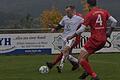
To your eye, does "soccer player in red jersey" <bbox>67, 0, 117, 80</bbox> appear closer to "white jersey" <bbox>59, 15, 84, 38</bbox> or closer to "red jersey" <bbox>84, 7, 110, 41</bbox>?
"red jersey" <bbox>84, 7, 110, 41</bbox>

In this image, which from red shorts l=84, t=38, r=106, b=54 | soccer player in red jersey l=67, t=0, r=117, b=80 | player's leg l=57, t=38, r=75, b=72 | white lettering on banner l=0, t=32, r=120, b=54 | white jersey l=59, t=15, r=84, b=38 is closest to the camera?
soccer player in red jersey l=67, t=0, r=117, b=80

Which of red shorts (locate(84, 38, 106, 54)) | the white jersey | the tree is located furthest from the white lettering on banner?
the tree

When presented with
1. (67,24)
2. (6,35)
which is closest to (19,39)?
(6,35)

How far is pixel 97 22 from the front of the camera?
1317 cm

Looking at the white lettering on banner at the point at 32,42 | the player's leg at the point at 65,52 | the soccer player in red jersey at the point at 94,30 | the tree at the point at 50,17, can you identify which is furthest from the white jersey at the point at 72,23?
the tree at the point at 50,17

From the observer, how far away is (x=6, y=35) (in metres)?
32.2

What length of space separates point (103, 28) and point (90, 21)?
41 cm

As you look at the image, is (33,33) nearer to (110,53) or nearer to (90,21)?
(110,53)

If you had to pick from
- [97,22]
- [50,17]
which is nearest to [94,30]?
[97,22]

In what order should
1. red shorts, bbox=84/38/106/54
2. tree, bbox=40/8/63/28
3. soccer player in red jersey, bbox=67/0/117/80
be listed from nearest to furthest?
1. soccer player in red jersey, bbox=67/0/117/80
2. red shorts, bbox=84/38/106/54
3. tree, bbox=40/8/63/28

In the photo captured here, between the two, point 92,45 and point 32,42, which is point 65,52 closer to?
point 92,45

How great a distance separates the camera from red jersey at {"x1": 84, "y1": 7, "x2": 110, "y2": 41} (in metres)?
13.1

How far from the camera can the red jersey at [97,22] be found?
13.1 m

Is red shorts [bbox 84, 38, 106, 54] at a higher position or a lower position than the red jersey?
lower
